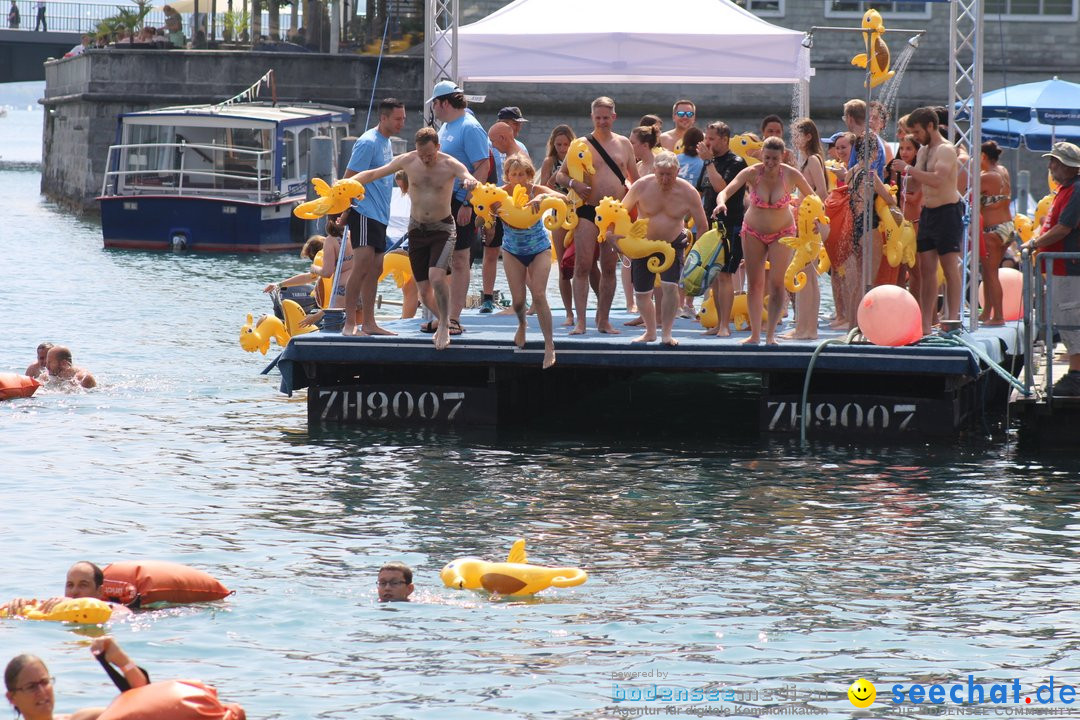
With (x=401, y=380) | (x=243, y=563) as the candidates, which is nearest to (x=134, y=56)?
(x=401, y=380)

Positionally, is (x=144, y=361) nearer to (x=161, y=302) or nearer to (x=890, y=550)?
(x=161, y=302)

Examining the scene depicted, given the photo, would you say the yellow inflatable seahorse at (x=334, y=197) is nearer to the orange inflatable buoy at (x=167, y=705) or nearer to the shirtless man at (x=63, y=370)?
the shirtless man at (x=63, y=370)

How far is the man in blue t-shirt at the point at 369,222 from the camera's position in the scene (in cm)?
1288

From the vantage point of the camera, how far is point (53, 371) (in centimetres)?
1532

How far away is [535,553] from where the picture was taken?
30.9 ft

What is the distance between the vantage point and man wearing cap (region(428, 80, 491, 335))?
13109 millimetres

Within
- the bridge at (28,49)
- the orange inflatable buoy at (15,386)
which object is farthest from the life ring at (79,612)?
the bridge at (28,49)

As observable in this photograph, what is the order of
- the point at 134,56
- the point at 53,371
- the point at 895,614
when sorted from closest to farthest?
the point at 895,614 → the point at 53,371 → the point at 134,56

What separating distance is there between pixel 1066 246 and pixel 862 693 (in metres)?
6.09

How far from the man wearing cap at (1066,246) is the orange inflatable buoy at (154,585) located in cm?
675

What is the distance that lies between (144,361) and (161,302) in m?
6.60

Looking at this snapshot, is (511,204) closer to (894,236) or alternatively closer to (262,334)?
(894,236)

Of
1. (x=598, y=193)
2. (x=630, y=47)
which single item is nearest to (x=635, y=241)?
(x=598, y=193)

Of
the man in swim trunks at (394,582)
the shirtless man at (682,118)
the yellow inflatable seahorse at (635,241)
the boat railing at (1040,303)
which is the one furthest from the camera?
the shirtless man at (682,118)
